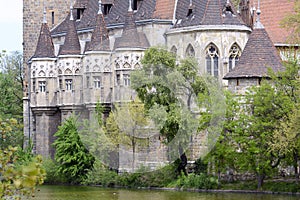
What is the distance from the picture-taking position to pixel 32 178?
42.6 ft

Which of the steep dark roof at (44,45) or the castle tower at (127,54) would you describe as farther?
the steep dark roof at (44,45)

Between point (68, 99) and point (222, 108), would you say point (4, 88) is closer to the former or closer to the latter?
point (68, 99)

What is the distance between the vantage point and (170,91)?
49188mm

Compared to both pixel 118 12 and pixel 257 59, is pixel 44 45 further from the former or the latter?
pixel 257 59

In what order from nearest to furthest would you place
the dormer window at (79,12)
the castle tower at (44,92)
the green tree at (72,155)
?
the green tree at (72,155), the castle tower at (44,92), the dormer window at (79,12)

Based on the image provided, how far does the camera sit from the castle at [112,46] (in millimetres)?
57250

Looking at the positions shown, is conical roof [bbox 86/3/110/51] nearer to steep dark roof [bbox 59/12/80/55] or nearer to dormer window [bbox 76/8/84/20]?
steep dark roof [bbox 59/12/80/55]

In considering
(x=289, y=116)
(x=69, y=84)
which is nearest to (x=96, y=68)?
(x=69, y=84)

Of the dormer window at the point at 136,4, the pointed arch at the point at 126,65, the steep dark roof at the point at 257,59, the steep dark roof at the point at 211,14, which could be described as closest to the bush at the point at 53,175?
the pointed arch at the point at 126,65

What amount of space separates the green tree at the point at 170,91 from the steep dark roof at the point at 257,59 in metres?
2.13

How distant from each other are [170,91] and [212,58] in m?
9.25

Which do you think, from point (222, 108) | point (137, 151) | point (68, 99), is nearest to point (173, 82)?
point (222, 108)

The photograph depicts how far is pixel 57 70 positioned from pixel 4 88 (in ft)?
40.7

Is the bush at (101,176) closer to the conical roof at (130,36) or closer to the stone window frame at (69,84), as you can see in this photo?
the conical roof at (130,36)
